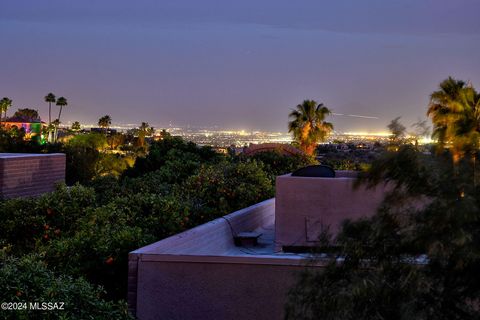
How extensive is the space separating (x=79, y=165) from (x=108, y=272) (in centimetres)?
2090

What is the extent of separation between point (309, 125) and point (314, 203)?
37259 mm

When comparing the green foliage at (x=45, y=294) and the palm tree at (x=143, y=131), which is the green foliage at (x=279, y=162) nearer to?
the green foliage at (x=45, y=294)

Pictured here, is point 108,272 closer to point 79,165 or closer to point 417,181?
point 417,181

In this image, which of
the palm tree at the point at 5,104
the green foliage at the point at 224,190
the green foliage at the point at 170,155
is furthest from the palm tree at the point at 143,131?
the green foliage at the point at 224,190

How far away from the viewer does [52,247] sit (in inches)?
394

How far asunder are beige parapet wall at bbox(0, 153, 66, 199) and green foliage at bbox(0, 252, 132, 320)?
7.49m

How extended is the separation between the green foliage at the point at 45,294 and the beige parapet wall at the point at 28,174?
24.6 ft

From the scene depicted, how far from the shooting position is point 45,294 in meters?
5.96

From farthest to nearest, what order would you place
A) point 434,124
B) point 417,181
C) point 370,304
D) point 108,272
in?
1. point 108,272
2. point 434,124
3. point 417,181
4. point 370,304

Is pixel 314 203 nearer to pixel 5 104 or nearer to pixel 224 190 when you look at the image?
pixel 224 190

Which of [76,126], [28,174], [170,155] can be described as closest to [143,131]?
[76,126]

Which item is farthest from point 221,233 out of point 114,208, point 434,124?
point 434,124

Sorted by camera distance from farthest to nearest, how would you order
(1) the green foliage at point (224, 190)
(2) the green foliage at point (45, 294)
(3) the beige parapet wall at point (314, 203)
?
(1) the green foliage at point (224, 190) < (3) the beige parapet wall at point (314, 203) < (2) the green foliage at point (45, 294)

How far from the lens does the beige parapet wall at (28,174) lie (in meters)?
13.9
